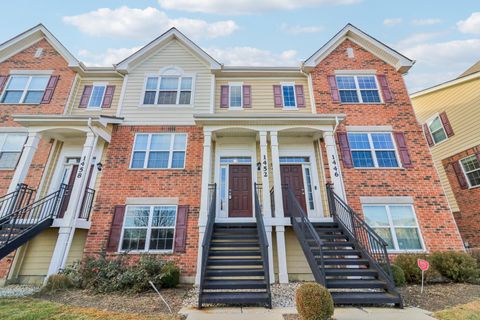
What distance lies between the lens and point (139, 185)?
952 centimetres

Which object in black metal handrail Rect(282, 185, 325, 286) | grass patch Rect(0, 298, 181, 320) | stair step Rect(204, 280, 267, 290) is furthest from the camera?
black metal handrail Rect(282, 185, 325, 286)

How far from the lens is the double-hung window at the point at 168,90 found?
11.1 metres

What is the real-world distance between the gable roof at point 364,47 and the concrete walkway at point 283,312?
401 inches

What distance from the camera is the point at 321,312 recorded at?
4.39 m

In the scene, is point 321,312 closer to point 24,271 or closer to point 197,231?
point 197,231

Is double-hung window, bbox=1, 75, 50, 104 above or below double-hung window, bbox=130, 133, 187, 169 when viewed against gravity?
above

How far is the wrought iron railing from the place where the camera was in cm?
822

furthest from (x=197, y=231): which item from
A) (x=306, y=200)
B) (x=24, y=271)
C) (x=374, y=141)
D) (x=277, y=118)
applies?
(x=374, y=141)

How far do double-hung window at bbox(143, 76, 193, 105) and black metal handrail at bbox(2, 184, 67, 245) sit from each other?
5.33m

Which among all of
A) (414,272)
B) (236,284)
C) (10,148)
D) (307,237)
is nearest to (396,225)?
(414,272)

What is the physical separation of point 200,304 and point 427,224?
887cm

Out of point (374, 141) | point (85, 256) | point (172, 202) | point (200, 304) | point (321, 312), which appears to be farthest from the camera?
point (374, 141)

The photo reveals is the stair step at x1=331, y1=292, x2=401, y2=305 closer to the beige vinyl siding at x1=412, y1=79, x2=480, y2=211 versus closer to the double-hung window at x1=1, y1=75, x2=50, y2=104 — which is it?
the beige vinyl siding at x1=412, y1=79, x2=480, y2=211

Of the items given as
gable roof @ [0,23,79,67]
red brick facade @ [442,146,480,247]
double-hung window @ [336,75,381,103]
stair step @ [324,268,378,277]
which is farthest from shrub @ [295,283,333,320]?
gable roof @ [0,23,79,67]
